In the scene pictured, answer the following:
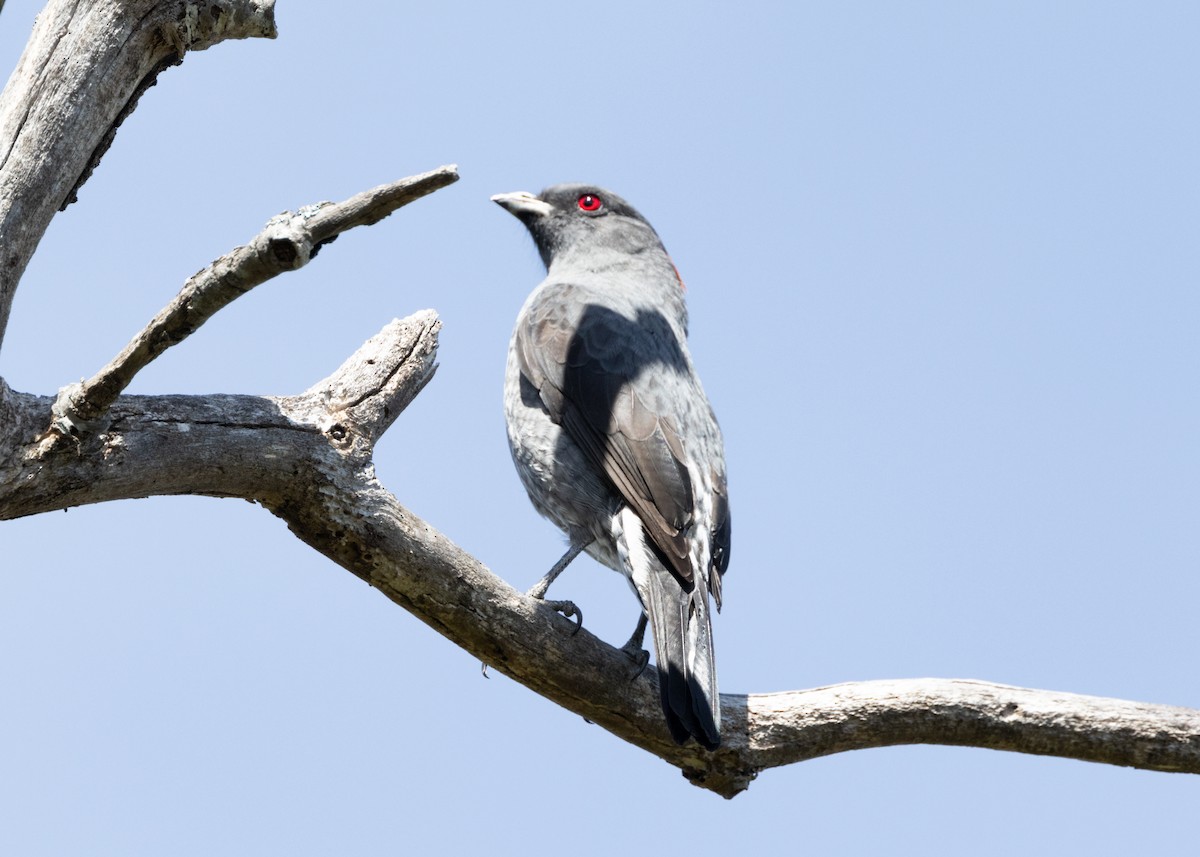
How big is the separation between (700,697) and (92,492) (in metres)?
2.13

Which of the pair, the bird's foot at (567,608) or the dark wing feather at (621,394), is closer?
the bird's foot at (567,608)

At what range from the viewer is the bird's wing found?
5.04m

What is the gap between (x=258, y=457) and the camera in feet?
12.3

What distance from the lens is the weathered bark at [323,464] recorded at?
134 inches

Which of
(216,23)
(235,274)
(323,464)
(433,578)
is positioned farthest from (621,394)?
(235,274)

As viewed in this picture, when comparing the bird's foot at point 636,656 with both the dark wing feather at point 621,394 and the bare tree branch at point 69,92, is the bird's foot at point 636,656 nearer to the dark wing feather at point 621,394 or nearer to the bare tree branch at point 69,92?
the dark wing feather at point 621,394

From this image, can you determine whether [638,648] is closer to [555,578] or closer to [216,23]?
[555,578]

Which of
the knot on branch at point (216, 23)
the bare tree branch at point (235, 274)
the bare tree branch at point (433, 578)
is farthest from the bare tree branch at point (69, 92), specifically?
the bare tree branch at point (433, 578)

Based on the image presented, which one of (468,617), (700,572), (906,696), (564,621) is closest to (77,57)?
(468,617)

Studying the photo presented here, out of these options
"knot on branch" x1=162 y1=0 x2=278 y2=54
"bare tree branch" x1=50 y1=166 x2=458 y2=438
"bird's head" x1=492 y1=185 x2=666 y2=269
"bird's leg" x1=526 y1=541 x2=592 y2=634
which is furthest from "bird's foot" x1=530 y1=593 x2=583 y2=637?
"bird's head" x1=492 y1=185 x2=666 y2=269

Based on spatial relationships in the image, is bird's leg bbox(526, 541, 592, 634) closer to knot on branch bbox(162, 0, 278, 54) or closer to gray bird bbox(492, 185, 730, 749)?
gray bird bbox(492, 185, 730, 749)

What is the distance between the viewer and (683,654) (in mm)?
4379

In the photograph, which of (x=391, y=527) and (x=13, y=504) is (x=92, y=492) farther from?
(x=391, y=527)

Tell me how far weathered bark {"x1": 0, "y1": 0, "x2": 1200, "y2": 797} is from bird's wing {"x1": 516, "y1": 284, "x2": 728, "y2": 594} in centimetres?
69
